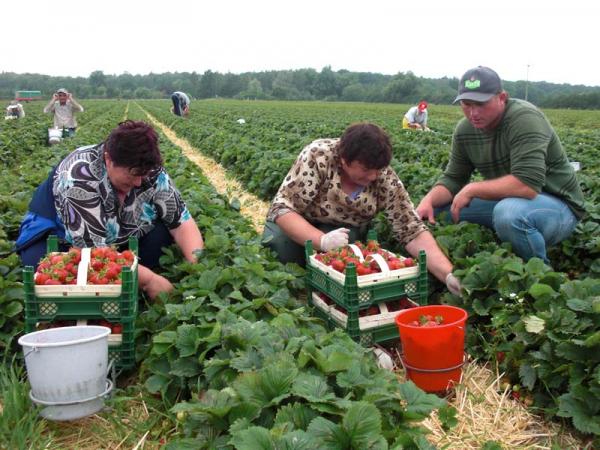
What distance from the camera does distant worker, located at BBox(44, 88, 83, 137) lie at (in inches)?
657

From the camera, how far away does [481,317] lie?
13.2 ft

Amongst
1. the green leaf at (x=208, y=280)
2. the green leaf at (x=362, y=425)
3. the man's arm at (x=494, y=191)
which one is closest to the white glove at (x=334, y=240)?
the green leaf at (x=208, y=280)

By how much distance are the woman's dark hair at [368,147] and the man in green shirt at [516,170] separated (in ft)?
3.25

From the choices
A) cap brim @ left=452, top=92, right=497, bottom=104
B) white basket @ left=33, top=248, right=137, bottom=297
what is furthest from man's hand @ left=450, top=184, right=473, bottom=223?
white basket @ left=33, top=248, right=137, bottom=297

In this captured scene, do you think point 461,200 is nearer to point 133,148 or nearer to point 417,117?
point 133,148

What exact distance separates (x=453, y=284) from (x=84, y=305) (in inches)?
91.6

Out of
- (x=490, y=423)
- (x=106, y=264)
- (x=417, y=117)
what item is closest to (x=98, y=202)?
(x=106, y=264)

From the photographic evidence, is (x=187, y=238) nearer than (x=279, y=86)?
Yes

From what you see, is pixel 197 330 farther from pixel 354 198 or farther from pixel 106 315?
pixel 354 198

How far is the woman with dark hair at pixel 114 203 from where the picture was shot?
3531 millimetres

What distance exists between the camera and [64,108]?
16.7m

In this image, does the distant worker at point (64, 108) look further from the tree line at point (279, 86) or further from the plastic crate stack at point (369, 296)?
the tree line at point (279, 86)

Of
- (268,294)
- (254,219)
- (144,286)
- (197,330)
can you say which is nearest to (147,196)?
(144,286)

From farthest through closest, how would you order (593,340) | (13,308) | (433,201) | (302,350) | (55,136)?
(55,136)
(433,201)
(13,308)
(593,340)
(302,350)
